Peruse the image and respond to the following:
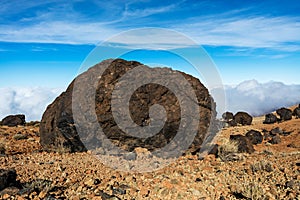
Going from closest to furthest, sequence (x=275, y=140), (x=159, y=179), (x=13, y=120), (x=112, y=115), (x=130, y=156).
Answer: (x=159, y=179), (x=130, y=156), (x=112, y=115), (x=275, y=140), (x=13, y=120)

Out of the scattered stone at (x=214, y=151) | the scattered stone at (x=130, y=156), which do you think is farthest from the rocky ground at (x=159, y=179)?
the scattered stone at (x=130, y=156)

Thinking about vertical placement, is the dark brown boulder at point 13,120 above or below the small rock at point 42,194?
above

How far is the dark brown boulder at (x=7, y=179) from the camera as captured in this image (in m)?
6.84

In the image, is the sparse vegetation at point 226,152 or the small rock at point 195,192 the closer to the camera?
the small rock at point 195,192

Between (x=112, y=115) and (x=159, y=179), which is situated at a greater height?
(x=112, y=115)

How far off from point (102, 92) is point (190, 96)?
312 cm

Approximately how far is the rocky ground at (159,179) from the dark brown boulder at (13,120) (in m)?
11.4

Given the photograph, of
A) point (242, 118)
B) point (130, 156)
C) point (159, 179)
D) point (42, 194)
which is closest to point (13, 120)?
point (130, 156)

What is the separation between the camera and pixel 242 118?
86.1 ft

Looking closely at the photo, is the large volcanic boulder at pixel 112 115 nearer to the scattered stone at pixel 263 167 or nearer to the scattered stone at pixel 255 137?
the scattered stone at pixel 263 167

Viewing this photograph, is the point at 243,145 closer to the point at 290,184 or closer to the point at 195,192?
the point at 290,184

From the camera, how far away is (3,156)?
34.7ft

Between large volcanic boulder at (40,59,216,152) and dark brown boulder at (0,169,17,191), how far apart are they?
12.9ft

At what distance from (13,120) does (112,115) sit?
1274 centimetres
